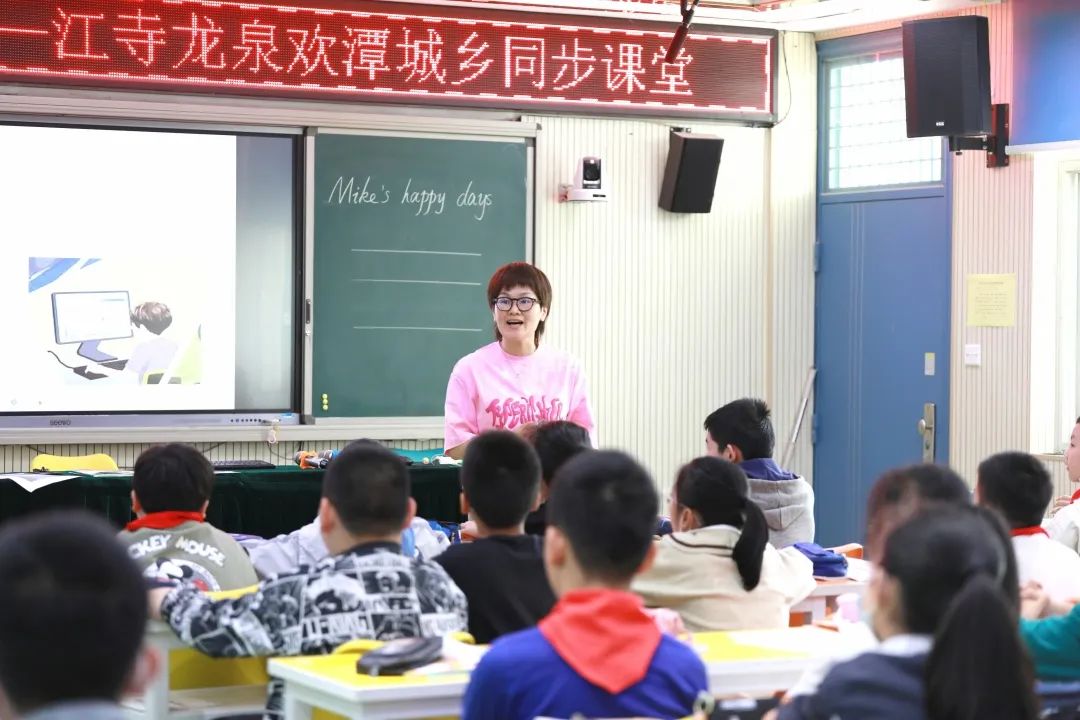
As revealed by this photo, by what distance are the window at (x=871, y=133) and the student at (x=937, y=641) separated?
5624 mm

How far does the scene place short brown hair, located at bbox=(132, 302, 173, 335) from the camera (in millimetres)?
6473

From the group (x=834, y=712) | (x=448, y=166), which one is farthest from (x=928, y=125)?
Answer: (x=834, y=712)

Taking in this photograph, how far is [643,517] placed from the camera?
92.3 inches

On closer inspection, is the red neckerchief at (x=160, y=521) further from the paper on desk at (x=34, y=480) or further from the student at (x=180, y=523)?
the paper on desk at (x=34, y=480)

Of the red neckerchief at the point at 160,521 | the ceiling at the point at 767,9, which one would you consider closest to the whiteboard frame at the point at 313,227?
the ceiling at the point at 767,9

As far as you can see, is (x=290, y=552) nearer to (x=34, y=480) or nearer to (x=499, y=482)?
(x=499, y=482)

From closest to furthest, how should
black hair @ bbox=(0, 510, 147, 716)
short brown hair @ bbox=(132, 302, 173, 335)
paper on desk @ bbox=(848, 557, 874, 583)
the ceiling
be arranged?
black hair @ bbox=(0, 510, 147, 716) → paper on desk @ bbox=(848, 557, 874, 583) → short brown hair @ bbox=(132, 302, 173, 335) → the ceiling

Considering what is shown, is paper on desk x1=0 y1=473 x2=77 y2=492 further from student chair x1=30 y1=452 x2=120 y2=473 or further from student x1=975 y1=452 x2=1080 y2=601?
student x1=975 y1=452 x2=1080 y2=601

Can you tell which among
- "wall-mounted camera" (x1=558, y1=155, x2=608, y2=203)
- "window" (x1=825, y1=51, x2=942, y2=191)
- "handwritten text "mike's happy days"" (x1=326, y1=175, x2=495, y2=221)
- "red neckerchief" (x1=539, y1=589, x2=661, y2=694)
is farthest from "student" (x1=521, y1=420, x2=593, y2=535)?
"window" (x1=825, y1=51, x2=942, y2=191)

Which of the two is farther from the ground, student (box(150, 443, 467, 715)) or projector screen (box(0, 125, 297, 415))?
projector screen (box(0, 125, 297, 415))

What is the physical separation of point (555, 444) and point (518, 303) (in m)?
1.01

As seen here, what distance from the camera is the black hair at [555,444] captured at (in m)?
3.94

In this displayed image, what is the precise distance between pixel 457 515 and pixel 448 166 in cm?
208

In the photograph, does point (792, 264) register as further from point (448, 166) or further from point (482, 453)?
point (482, 453)
